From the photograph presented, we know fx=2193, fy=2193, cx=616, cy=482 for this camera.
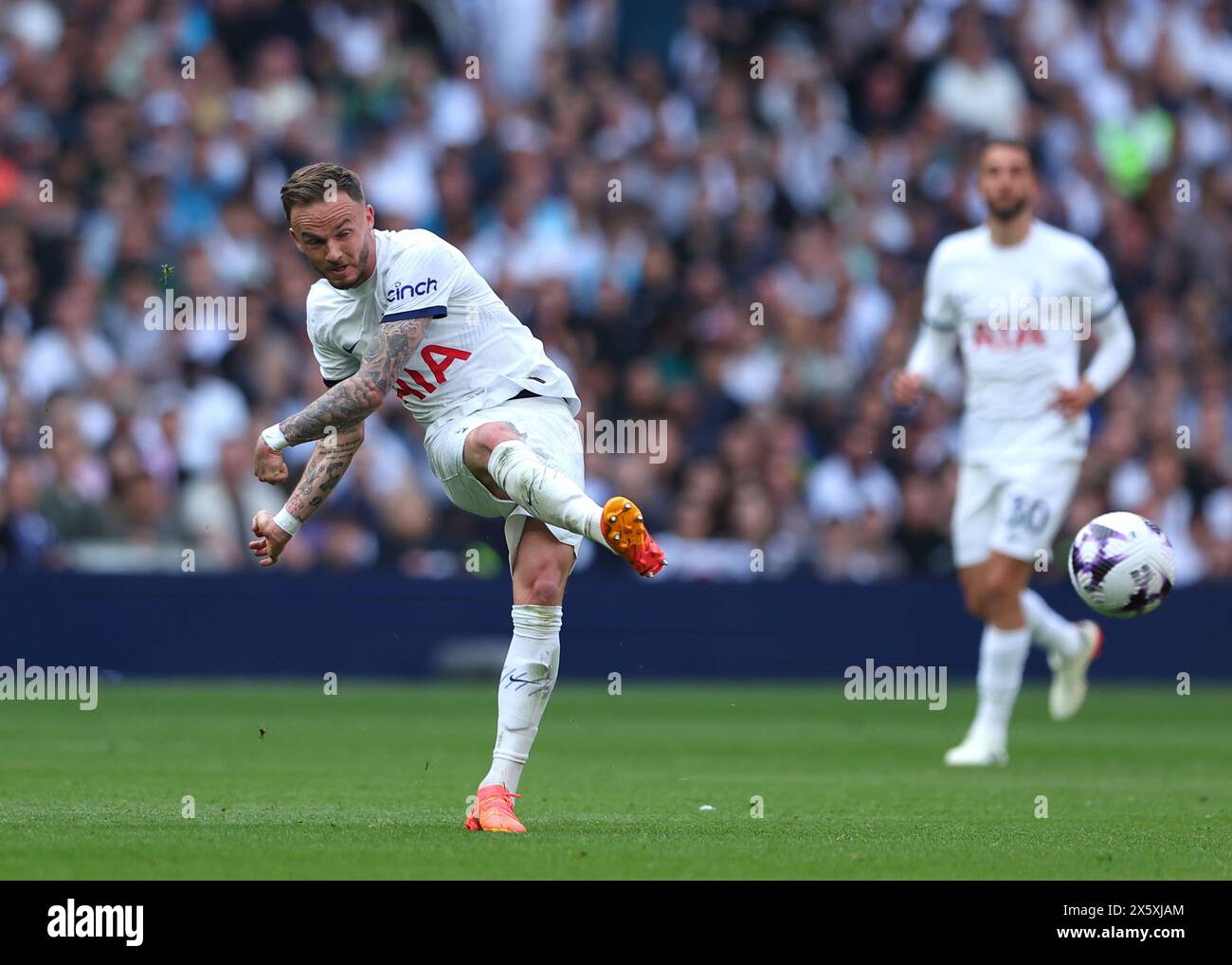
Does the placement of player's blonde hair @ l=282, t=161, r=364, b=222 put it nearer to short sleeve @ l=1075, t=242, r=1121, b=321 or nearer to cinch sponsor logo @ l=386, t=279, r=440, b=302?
cinch sponsor logo @ l=386, t=279, r=440, b=302

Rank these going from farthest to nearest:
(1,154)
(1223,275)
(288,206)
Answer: (1223,275)
(1,154)
(288,206)

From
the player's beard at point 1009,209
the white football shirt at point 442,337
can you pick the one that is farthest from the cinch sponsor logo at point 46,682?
the white football shirt at point 442,337

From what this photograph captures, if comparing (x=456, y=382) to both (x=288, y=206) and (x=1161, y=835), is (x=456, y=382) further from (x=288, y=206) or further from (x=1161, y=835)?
(x=1161, y=835)

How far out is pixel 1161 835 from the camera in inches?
328

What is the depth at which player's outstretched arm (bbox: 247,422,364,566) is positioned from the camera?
8.48 m

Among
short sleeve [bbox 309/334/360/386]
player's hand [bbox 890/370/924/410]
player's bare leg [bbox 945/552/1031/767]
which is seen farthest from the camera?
player's bare leg [bbox 945/552/1031/767]

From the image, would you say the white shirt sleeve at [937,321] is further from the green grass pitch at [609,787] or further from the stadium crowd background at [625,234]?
the stadium crowd background at [625,234]

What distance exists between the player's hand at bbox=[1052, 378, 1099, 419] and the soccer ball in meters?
2.03

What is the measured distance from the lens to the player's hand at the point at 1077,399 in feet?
40.9

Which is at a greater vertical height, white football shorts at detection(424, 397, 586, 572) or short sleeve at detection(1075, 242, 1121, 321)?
short sleeve at detection(1075, 242, 1121, 321)

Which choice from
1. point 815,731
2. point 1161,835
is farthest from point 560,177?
point 1161,835

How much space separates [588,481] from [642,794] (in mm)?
8111

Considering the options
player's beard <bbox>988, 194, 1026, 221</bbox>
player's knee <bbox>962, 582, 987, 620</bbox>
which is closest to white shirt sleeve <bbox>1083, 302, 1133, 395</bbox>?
player's beard <bbox>988, 194, 1026, 221</bbox>

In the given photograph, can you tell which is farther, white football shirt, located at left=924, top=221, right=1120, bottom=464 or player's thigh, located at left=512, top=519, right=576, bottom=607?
white football shirt, located at left=924, top=221, right=1120, bottom=464
